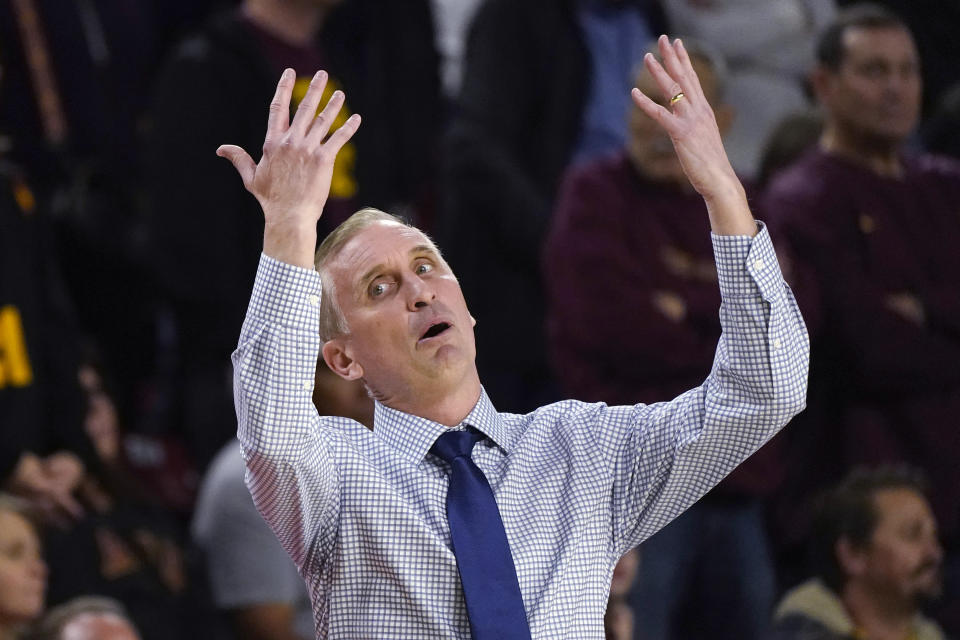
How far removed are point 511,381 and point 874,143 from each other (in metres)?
1.16

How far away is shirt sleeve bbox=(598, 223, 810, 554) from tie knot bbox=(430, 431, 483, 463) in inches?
7.4

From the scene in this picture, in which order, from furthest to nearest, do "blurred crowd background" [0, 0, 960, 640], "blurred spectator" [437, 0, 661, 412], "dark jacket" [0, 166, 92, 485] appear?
"blurred spectator" [437, 0, 661, 412] → "dark jacket" [0, 166, 92, 485] → "blurred crowd background" [0, 0, 960, 640]

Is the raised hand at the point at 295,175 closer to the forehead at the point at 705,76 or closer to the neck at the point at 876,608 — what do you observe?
the forehead at the point at 705,76

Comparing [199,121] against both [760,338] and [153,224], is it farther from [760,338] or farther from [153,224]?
[760,338]

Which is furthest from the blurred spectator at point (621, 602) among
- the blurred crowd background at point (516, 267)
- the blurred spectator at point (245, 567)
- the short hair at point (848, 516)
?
the blurred spectator at point (245, 567)

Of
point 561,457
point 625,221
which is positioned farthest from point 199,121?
point 561,457

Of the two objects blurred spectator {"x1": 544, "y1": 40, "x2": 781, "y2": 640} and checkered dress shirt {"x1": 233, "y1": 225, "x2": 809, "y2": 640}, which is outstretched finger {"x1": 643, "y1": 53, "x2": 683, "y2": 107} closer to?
checkered dress shirt {"x1": 233, "y1": 225, "x2": 809, "y2": 640}

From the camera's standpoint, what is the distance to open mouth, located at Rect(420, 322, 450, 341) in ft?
7.43

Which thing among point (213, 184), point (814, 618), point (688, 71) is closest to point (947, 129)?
point (814, 618)

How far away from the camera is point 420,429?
7.41 ft

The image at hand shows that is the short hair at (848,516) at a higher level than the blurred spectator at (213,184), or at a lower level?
lower

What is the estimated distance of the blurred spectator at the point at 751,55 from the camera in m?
5.02

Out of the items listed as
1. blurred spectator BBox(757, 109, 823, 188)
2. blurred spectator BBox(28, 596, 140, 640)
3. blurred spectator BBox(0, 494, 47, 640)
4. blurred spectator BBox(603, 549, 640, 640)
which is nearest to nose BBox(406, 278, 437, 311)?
blurred spectator BBox(603, 549, 640, 640)

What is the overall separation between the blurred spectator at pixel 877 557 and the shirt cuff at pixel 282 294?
2196mm
